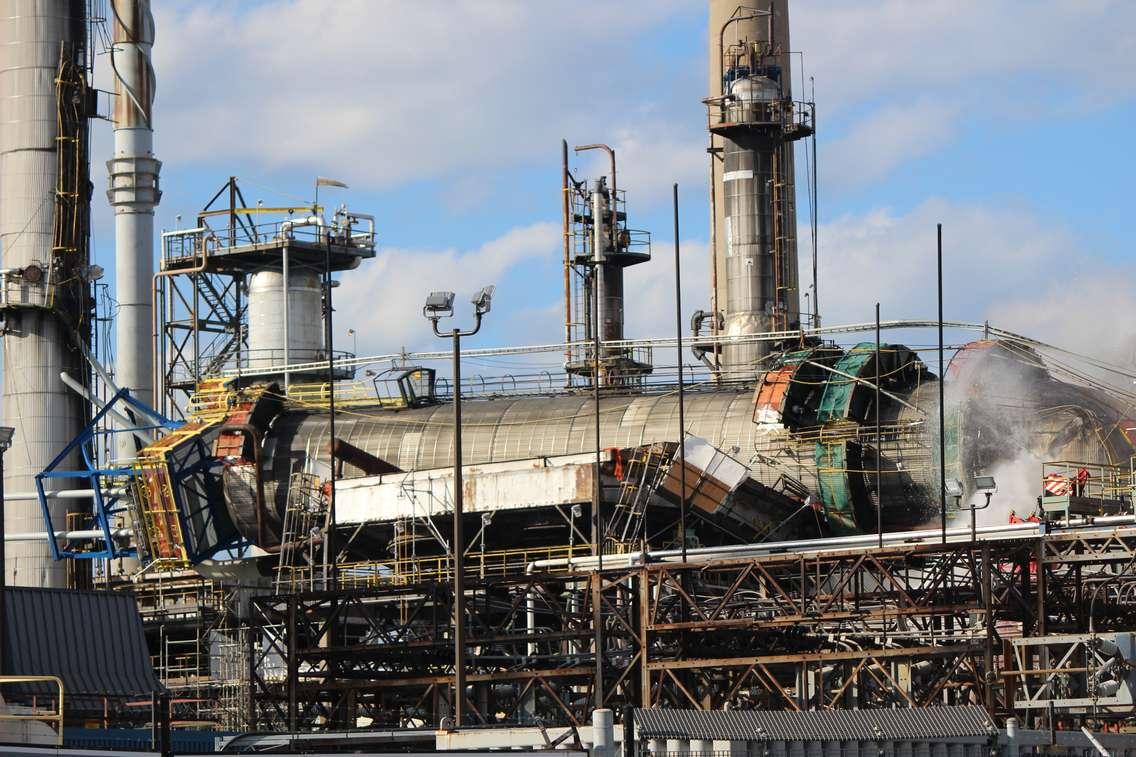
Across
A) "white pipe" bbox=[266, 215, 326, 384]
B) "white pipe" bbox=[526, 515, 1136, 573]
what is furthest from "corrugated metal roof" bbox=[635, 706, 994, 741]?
"white pipe" bbox=[266, 215, 326, 384]

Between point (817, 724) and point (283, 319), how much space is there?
53.7 metres

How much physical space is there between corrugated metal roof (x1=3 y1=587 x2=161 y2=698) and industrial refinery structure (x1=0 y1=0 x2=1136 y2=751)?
1.21 metres

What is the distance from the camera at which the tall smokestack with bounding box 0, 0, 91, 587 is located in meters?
75.4

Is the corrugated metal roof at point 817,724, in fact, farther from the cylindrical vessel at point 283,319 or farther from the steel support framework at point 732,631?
the cylindrical vessel at point 283,319

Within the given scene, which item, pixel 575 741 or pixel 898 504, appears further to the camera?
pixel 898 504

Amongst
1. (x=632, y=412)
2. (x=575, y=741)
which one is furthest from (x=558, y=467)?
(x=575, y=741)

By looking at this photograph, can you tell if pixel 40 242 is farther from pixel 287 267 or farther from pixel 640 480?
pixel 640 480

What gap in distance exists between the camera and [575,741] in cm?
3509

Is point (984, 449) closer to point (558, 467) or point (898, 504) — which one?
point (898, 504)

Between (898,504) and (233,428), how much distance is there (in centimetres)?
2385

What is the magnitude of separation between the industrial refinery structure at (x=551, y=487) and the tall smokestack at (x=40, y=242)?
0.14m

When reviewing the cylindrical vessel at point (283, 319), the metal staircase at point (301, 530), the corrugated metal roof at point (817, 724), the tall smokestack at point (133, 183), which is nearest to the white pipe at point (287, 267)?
the cylindrical vessel at point (283, 319)

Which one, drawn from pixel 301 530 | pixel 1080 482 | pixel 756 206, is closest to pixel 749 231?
pixel 756 206

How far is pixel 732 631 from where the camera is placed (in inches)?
2046
